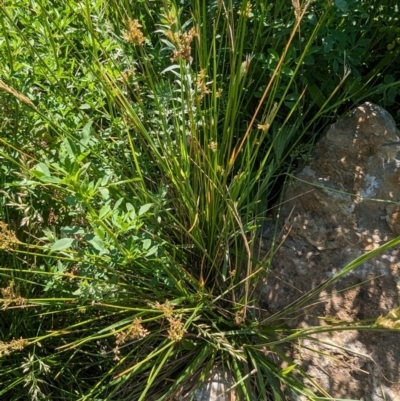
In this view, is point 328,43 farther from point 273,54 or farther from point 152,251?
point 152,251

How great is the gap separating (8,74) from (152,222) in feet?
1.93

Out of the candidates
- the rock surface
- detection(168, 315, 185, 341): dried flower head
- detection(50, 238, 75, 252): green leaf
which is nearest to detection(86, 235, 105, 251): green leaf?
detection(50, 238, 75, 252): green leaf

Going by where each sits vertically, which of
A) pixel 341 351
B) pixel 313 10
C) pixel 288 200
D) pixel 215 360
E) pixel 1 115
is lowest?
pixel 215 360

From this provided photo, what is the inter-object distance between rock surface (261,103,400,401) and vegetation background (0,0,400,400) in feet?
0.28

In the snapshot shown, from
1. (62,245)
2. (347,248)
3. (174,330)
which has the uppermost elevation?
(62,245)

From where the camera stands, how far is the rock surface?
172 cm

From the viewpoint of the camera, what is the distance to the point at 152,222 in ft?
5.58

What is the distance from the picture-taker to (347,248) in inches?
74.4

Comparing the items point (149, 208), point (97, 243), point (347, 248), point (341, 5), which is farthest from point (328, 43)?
point (97, 243)

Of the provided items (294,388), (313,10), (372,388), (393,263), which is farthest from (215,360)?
(313,10)

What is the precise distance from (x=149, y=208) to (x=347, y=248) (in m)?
0.71

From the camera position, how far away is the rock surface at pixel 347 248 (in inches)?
67.9

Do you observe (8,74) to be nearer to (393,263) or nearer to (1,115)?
(1,115)

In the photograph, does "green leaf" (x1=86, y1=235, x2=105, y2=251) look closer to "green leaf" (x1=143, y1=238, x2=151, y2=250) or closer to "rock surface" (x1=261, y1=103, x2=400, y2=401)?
"green leaf" (x1=143, y1=238, x2=151, y2=250)
